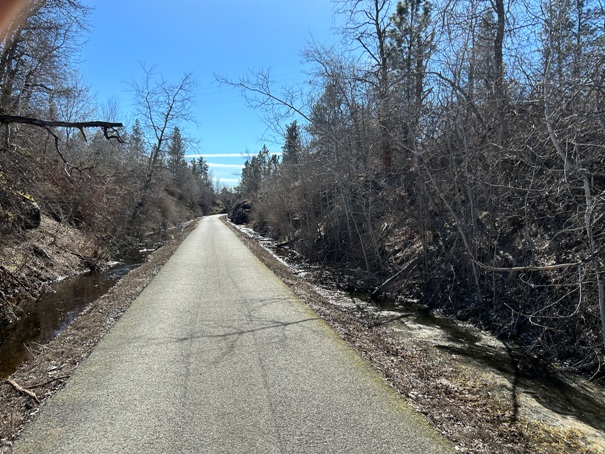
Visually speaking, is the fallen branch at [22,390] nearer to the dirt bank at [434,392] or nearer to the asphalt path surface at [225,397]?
the dirt bank at [434,392]

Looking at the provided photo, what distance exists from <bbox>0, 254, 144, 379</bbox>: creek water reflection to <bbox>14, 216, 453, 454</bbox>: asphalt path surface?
156 centimetres

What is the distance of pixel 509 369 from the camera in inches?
234

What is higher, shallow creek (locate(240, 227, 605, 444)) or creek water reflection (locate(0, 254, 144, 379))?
shallow creek (locate(240, 227, 605, 444))

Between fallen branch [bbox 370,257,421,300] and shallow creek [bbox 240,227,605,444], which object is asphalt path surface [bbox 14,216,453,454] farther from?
fallen branch [bbox 370,257,421,300]

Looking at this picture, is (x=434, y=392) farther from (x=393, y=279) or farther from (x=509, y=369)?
(x=393, y=279)

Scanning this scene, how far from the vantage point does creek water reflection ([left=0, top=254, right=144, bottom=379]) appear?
6527 mm

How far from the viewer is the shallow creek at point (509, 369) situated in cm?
464

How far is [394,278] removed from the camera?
1116 centimetres

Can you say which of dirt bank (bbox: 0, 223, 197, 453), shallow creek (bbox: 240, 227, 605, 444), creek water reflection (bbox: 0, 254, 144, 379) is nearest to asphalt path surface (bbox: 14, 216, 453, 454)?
dirt bank (bbox: 0, 223, 197, 453)

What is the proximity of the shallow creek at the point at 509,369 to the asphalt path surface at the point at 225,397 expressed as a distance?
1824 millimetres

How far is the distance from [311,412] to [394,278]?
7606 mm

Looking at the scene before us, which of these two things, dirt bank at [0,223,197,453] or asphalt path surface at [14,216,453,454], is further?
dirt bank at [0,223,197,453]

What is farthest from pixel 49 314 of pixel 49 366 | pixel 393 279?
pixel 393 279

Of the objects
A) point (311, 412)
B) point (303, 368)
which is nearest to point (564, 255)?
point (303, 368)
